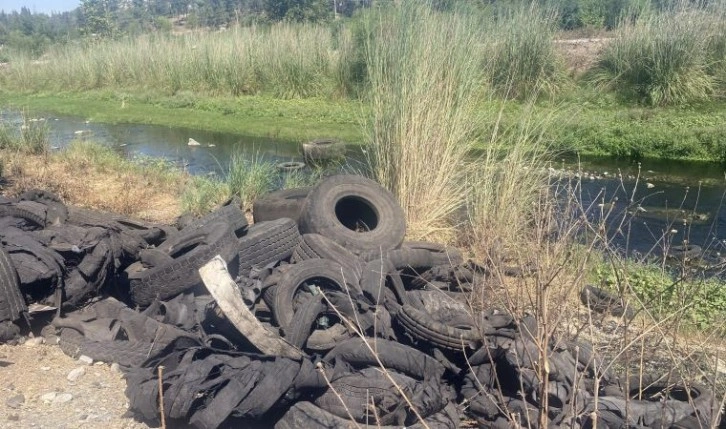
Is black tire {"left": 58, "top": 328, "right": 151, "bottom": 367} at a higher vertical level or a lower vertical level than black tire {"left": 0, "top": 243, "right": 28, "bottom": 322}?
lower

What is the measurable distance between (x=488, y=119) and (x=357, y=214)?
8.63 ft

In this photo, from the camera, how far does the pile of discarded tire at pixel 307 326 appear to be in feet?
13.3

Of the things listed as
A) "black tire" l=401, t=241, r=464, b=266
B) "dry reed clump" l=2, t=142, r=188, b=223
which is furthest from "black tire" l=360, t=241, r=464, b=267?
"dry reed clump" l=2, t=142, r=188, b=223

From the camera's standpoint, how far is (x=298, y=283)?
17.7ft

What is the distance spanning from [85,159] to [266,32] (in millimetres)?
12482

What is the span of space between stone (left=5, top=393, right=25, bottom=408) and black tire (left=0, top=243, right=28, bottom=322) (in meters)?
0.96

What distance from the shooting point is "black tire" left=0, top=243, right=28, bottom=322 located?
5.26 metres

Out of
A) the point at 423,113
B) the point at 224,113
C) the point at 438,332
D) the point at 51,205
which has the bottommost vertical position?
the point at 224,113

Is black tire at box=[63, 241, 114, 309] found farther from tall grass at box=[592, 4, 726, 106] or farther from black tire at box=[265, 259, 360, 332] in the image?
tall grass at box=[592, 4, 726, 106]

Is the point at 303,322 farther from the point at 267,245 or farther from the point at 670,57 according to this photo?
the point at 670,57

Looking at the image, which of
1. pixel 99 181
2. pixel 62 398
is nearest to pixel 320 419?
pixel 62 398

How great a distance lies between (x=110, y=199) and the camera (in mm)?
9547

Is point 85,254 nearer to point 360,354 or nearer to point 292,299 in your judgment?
point 292,299

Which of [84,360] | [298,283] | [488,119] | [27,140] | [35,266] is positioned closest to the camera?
[84,360]
